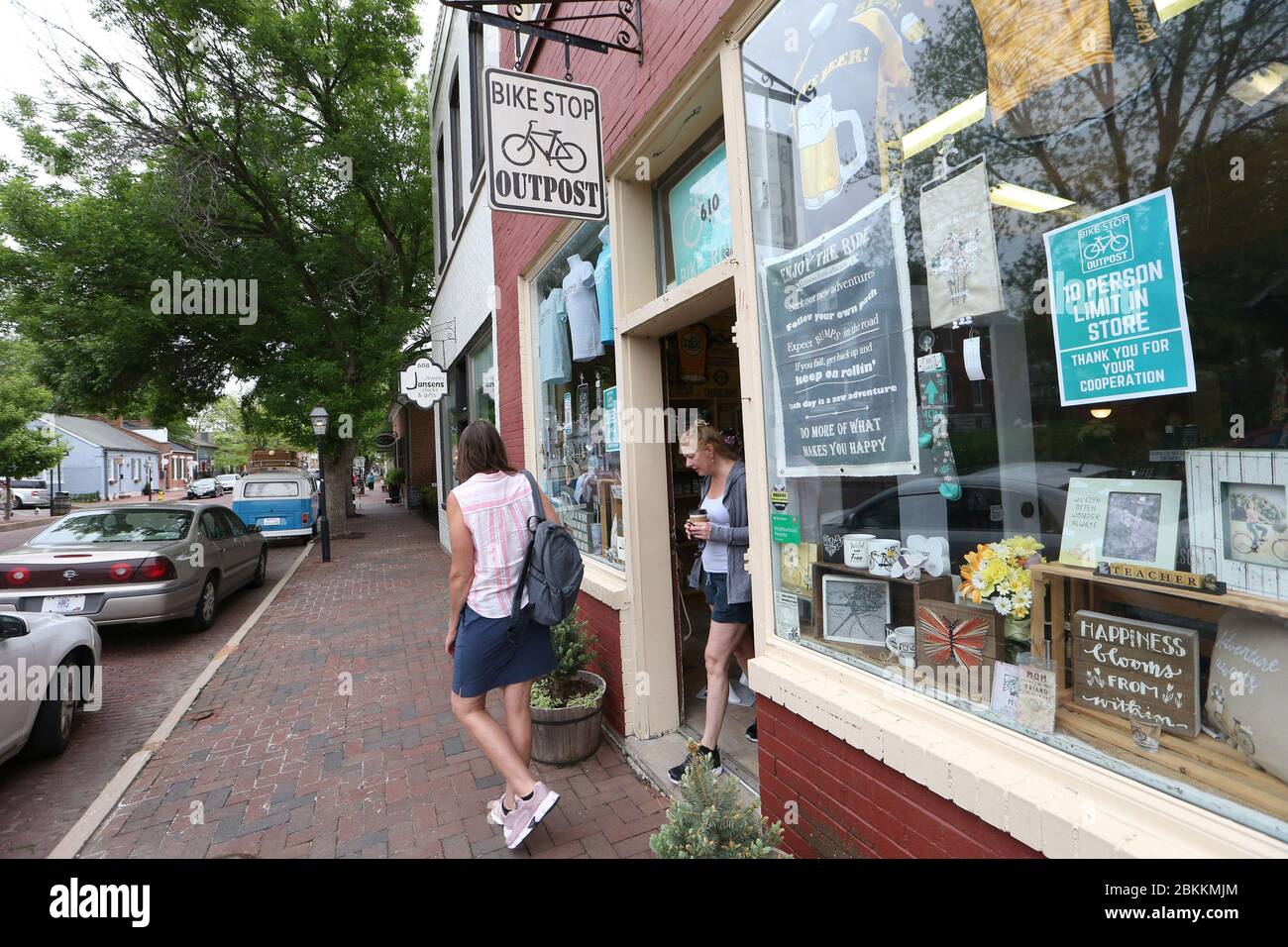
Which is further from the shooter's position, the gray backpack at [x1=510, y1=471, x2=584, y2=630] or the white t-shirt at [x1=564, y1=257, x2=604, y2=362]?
the white t-shirt at [x1=564, y1=257, x2=604, y2=362]

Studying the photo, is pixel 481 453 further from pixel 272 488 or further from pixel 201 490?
pixel 201 490

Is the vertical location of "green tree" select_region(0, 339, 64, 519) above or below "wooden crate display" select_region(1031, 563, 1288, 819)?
above

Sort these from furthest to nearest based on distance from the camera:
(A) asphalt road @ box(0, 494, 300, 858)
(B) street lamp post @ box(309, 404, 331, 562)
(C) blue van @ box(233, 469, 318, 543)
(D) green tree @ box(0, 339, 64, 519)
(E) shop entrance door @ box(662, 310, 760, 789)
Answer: (D) green tree @ box(0, 339, 64, 519) < (C) blue van @ box(233, 469, 318, 543) < (B) street lamp post @ box(309, 404, 331, 562) < (E) shop entrance door @ box(662, 310, 760, 789) < (A) asphalt road @ box(0, 494, 300, 858)

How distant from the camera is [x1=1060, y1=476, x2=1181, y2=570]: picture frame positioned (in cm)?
150

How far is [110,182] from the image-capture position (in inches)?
560

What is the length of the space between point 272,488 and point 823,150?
16.8m

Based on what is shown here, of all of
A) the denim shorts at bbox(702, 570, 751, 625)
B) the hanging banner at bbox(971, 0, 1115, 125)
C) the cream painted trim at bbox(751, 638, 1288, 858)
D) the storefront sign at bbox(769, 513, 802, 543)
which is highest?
the hanging banner at bbox(971, 0, 1115, 125)

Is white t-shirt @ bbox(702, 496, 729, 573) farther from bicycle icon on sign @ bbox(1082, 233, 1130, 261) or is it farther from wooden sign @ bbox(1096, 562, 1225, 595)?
bicycle icon on sign @ bbox(1082, 233, 1130, 261)

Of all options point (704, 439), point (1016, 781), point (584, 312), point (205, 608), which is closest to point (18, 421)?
point (205, 608)

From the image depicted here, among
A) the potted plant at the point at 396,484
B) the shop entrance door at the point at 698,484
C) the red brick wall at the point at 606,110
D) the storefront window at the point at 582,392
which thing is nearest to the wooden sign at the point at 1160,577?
the shop entrance door at the point at 698,484

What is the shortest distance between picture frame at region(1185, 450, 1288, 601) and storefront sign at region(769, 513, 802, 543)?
137 centimetres

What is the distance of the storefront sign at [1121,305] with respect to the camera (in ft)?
4.67

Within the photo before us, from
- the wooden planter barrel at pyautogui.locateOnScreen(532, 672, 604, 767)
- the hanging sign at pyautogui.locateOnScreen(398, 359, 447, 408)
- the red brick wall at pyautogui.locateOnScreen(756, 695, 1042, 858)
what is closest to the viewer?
the red brick wall at pyautogui.locateOnScreen(756, 695, 1042, 858)

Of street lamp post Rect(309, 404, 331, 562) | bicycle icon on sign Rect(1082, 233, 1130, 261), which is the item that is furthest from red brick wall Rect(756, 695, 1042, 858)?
street lamp post Rect(309, 404, 331, 562)
